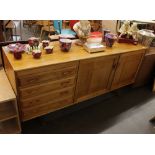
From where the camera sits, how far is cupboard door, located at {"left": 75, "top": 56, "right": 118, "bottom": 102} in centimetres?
158

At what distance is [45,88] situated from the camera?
4.67ft

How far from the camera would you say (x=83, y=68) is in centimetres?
155

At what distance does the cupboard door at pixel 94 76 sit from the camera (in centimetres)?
158

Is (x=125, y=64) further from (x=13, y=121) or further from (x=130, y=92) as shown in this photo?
(x=13, y=121)

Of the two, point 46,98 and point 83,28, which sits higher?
point 83,28

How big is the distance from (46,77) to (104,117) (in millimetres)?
936

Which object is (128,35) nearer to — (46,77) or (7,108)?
(46,77)

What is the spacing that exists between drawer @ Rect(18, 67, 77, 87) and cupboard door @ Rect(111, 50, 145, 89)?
2.24ft

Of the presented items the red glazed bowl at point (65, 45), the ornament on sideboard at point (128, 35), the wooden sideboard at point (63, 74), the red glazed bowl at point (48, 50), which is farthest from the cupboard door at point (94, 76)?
the ornament on sideboard at point (128, 35)

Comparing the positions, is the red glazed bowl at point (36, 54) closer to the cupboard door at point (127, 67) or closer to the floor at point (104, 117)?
the floor at point (104, 117)

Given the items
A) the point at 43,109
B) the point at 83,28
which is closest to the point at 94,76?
the point at 83,28

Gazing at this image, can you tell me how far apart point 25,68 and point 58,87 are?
42 centimetres

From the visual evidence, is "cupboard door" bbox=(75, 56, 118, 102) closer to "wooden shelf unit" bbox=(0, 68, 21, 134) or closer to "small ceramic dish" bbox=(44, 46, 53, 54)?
"small ceramic dish" bbox=(44, 46, 53, 54)

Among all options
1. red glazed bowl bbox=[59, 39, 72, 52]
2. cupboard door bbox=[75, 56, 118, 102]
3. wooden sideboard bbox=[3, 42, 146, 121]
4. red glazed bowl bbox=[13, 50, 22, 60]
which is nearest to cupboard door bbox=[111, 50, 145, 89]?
wooden sideboard bbox=[3, 42, 146, 121]
